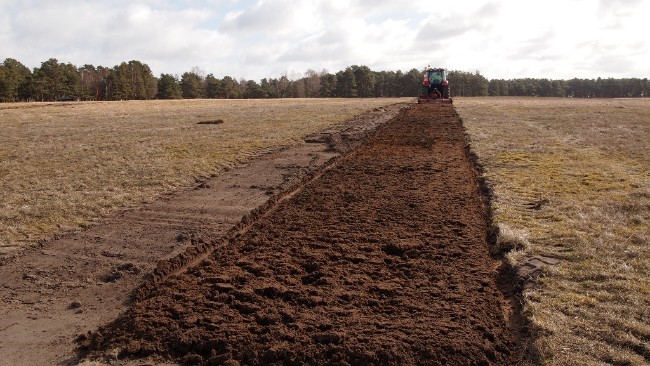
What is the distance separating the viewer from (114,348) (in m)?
4.37

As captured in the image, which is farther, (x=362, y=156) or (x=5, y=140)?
(x=5, y=140)

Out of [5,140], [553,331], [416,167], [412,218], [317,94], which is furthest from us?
[317,94]

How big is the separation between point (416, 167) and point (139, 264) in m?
7.88

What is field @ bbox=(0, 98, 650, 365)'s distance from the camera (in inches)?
169

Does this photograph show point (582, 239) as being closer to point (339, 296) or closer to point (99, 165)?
point (339, 296)

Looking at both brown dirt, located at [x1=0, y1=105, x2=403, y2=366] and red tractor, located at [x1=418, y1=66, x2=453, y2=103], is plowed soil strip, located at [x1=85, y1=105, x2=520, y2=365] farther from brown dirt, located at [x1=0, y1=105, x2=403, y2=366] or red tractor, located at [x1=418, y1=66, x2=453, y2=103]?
red tractor, located at [x1=418, y1=66, x2=453, y2=103]

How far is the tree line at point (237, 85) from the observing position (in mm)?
77000

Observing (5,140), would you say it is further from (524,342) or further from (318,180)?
(524,342)

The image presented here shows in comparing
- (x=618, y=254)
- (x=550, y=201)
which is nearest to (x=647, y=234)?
(x=618, y=254)

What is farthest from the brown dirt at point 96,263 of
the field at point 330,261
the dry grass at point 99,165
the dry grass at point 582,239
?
the dry grass at point 582,239

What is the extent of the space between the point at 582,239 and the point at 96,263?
6.57 meters

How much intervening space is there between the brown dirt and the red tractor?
103 ft

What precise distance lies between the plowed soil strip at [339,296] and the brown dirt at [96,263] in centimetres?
44

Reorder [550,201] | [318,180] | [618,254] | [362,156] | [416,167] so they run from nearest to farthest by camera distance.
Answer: [618,254], [550,201], [318,180], [416,167], [362,156]
